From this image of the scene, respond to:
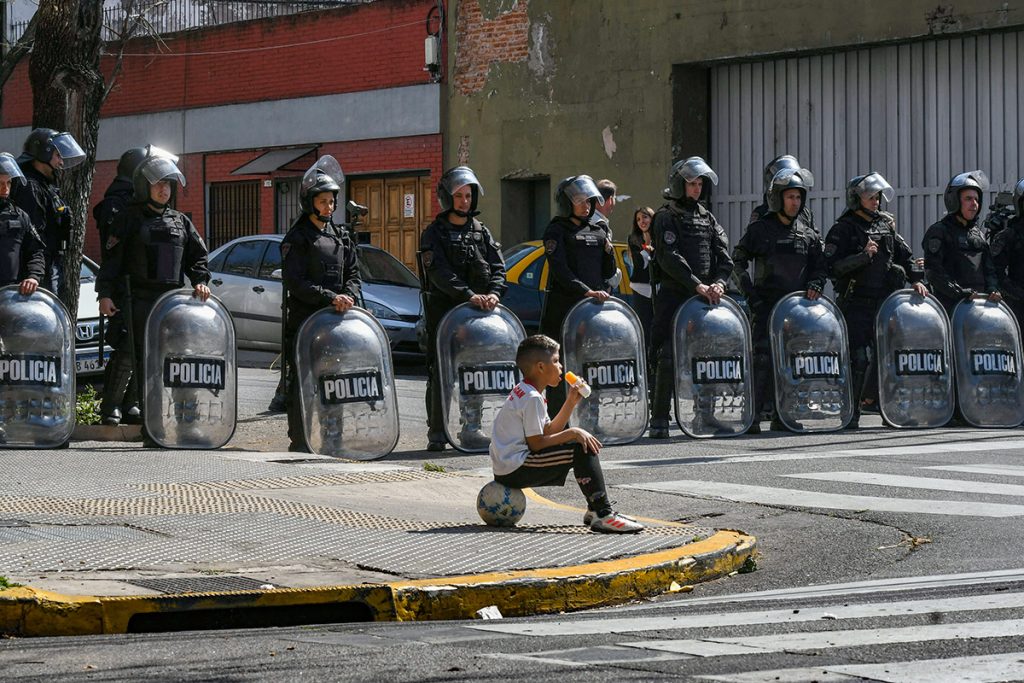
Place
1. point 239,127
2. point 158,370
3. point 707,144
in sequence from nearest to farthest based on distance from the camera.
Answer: point 158,370 → point 707,144 → point 239,127

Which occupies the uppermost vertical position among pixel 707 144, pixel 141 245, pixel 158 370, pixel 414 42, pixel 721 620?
pixel 414 42

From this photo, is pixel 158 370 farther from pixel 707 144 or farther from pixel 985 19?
pixel 707 144

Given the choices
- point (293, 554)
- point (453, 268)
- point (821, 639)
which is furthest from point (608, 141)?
point (821, 639)

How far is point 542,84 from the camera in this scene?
88.4ft

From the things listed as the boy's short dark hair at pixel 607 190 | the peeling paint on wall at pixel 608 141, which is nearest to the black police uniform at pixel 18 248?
the boy's short dark hair at pixel 607 190

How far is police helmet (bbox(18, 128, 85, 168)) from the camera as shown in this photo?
42.3 feet

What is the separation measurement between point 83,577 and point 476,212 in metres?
6.67

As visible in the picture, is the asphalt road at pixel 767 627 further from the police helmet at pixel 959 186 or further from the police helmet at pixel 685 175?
the police helmet at pixel 959 186

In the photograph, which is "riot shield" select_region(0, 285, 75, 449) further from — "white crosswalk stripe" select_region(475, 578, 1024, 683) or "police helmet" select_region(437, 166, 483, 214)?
"white crosswalk stripe" select_region(475, 578, 1024, 683)

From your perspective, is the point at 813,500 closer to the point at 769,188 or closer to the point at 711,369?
the point at 711,369

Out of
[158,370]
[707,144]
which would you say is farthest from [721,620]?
[707,144]

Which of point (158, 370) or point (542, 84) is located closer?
point (158, 370)

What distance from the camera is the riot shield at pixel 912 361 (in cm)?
1429

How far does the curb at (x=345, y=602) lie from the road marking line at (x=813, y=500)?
2296 millimetres
